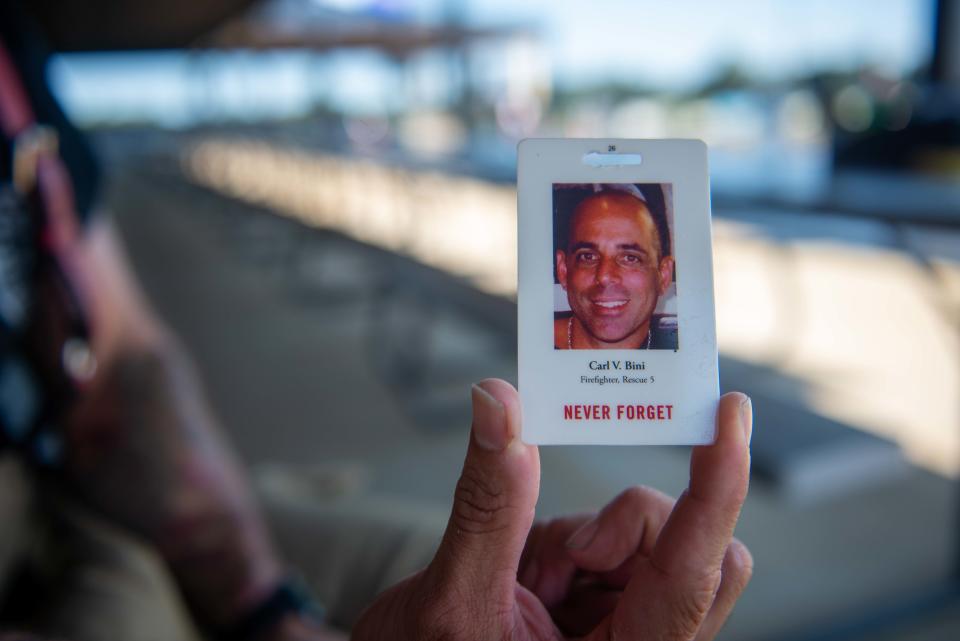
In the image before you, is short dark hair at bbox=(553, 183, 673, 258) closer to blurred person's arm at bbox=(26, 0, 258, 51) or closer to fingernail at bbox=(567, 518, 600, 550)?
fingernail at bbox=(567, 518, 600, 550)

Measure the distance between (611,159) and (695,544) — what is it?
0.17 m

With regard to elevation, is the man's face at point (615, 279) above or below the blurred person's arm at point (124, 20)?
below

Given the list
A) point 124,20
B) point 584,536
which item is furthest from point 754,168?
point 124,20

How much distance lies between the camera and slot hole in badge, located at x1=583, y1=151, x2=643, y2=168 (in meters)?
0.33

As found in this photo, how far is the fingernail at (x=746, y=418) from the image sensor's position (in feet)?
1.01

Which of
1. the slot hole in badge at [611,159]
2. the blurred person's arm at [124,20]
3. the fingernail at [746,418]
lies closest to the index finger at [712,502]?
the fingernail at [746,418]

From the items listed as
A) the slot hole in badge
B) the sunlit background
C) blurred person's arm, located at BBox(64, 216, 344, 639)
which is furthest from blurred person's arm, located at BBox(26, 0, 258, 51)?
the slot hole in badge

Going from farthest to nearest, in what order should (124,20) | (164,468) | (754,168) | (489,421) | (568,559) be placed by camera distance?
(124,20) → (164,468) → (754,168) → (568,559) → (489,421)

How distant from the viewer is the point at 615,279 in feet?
1.04

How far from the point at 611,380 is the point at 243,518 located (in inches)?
35.8

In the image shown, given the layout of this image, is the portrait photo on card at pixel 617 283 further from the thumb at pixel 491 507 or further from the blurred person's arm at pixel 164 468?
the blurred person's arm at pixel 164 468

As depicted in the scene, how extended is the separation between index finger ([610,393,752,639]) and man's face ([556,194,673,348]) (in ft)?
0.16

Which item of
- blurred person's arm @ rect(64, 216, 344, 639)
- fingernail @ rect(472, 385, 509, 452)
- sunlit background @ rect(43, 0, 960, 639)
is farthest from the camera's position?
blurred person's arm @ rect(64, 216, 344, 639)

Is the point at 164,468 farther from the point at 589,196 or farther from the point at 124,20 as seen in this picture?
the point at 124,20
